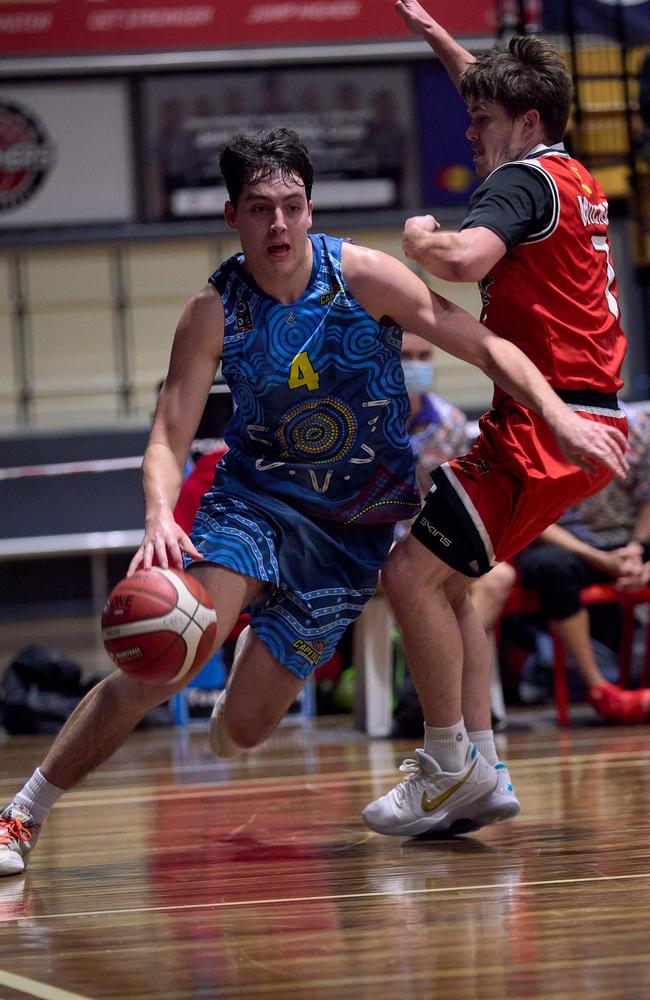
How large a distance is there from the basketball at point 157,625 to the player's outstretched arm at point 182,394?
0.18 m

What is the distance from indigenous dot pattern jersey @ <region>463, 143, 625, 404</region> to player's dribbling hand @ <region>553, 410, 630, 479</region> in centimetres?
29

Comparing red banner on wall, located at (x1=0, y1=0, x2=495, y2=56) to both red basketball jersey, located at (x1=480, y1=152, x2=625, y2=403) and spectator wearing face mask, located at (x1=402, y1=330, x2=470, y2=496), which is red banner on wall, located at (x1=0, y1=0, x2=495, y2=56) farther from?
red basketball jersey, located at (x1=480, y1=152, x2=625, y2=403)

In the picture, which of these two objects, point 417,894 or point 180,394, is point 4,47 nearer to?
point 180,394

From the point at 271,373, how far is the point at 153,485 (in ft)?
1.14

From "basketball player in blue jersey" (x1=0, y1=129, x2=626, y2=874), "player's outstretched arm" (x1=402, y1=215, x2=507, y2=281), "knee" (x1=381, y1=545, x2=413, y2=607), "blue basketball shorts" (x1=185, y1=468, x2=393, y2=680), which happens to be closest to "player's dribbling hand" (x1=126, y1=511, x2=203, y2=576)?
"basketball player in blue jersey" (x1=0, y1=129, x2=626, y2=874)

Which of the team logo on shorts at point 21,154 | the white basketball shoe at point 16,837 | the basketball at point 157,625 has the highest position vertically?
the team logo on shorts at point 21,154

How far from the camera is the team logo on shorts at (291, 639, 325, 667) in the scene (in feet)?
9.93

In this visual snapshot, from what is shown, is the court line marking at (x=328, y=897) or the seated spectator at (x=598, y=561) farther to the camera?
the seated spectator at (x=598, y=561)

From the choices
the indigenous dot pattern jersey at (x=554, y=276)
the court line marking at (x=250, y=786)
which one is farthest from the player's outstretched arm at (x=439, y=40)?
the court line marking at (x=250, y=786)

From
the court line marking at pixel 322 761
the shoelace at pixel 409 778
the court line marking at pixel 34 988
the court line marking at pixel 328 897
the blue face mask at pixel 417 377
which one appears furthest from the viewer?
the blue face mask at pixel 417 377

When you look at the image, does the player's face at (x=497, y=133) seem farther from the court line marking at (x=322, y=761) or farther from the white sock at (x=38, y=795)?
the court line marking at (x=322, y=761)

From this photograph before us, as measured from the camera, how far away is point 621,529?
5375 mm

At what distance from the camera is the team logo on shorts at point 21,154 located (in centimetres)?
1300

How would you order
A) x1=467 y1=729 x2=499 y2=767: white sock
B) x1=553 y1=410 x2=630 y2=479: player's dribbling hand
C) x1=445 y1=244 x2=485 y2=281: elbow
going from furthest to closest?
x1=467 y1=729 x2=499 y2=767: white sock
x1=445 y1=244 x2=485 y2=281: elbow
x1=553 y1=410 x2=630 y2=479: player's dribbling hand
